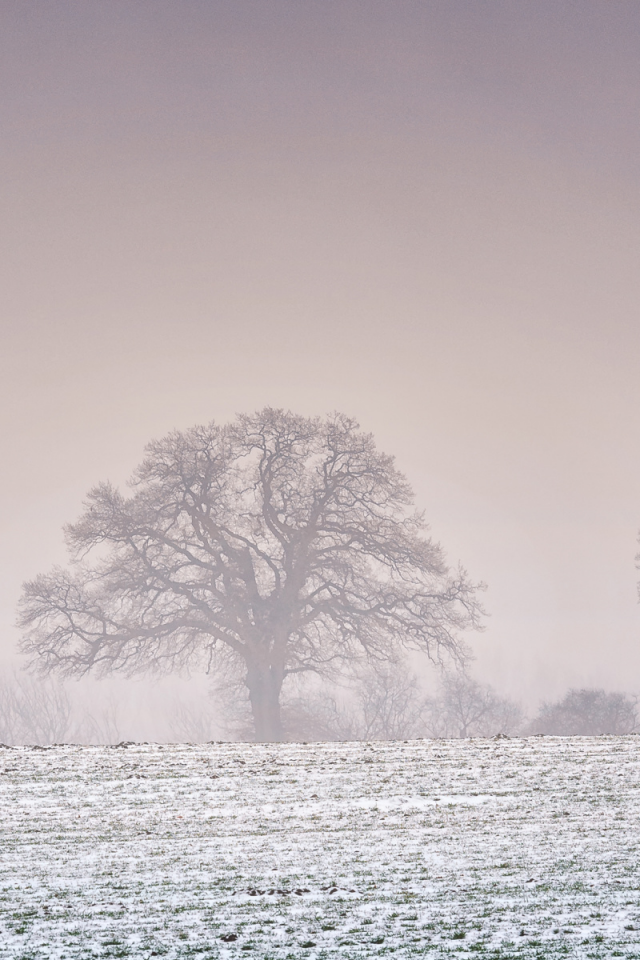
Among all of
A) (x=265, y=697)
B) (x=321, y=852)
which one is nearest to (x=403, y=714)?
(x=265, y=697)

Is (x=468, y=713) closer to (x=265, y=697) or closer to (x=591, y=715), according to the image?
(x=591, y=715)

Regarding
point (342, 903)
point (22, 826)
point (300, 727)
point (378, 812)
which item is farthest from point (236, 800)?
point (300, 727)

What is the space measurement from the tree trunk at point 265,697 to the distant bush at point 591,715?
1996 cm

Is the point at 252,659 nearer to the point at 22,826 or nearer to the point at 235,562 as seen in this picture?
the point at 235,562

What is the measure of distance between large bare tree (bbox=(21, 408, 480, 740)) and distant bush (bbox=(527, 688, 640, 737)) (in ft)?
55.5

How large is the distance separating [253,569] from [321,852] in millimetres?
26017

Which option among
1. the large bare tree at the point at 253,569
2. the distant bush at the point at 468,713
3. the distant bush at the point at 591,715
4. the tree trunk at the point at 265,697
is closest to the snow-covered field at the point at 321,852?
the large bare tree at the point at 253,569

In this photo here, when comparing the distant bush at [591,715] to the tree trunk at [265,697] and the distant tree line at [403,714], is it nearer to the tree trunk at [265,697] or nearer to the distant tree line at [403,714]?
the distant tree line at [403,714]

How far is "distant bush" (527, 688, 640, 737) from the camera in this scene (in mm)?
49469

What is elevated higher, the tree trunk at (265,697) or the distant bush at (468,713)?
the tree trunk at (265,697)

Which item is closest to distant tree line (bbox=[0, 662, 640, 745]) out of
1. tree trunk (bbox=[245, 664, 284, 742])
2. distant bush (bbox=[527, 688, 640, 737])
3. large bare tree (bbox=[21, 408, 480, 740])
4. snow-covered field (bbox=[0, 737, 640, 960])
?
distant bush (bbox=[527, 688, 640, 737])

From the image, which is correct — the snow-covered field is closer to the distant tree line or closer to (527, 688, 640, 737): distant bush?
the distant tree line

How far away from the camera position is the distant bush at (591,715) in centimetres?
4947

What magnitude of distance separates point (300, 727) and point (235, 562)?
14.0 metres
